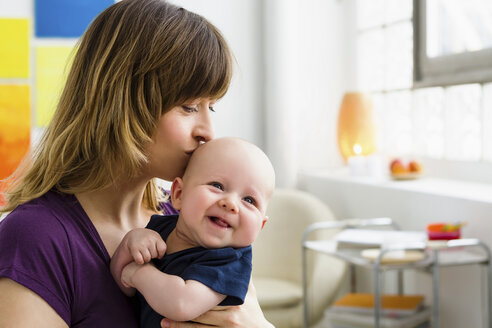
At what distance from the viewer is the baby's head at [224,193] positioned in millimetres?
1184

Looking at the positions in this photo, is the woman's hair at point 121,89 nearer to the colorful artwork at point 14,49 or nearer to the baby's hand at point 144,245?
the baby's hand at point 144,245

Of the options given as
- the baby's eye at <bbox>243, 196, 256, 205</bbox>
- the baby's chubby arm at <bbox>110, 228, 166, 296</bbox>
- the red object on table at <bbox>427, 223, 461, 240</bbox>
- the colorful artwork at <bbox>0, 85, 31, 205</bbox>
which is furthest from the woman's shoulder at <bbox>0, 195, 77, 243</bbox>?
the colorful artwork at <bbox>0, 85, 31, 205</bbox>

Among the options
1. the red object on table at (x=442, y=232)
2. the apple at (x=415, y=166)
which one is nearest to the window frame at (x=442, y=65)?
the apple at (x=415, y=166)

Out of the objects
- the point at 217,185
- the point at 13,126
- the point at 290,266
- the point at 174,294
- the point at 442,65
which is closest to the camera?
the point at 174,294

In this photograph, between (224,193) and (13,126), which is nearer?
(224,193)

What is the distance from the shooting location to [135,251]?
1167mm

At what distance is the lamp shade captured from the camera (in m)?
3.59

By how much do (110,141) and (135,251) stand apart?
0.22 meters

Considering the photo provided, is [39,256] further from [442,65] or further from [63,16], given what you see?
[63,16]

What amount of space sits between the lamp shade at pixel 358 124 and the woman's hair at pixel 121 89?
7.83ft

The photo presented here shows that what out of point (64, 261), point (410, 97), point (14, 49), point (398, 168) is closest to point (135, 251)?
point (64, 261)

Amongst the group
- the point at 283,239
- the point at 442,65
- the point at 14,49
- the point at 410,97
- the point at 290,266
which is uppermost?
the point at 14,49

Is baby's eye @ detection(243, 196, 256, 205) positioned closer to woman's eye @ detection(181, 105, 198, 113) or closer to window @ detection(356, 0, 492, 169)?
woman's eye @ detection(181, 105, 198, 113)

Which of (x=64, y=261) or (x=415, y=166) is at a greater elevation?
(x=415, y=166)
